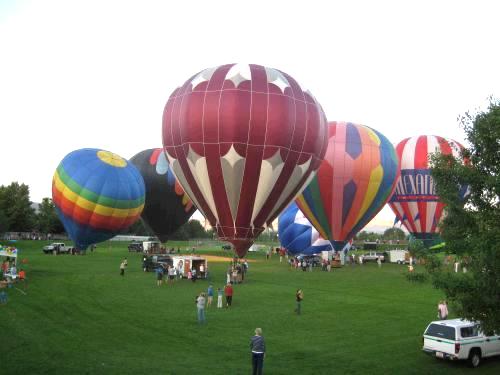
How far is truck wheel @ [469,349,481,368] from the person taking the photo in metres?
14.3

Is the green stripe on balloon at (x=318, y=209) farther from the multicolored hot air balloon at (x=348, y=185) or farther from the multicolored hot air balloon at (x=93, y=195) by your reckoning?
the multicolored hot air balloon at (x=93, y=195)

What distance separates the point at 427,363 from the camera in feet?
47.5

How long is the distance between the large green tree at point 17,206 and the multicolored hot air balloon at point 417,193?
63.1m

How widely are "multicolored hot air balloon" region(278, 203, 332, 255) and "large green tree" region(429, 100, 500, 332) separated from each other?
3973cm

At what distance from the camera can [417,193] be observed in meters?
47.7

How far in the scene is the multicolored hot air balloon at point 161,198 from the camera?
5581cm

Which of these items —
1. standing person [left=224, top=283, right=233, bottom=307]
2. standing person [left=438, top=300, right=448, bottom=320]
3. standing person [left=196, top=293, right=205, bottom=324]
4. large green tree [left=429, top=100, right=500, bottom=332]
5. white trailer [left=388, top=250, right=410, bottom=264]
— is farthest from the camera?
white trailer [left=388, top=250, right=410, bottom=264]

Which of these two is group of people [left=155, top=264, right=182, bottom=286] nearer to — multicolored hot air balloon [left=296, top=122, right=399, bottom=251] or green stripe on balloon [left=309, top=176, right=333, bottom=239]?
green stripe on balloon [left=309, top=176, right=333, bottom=239]

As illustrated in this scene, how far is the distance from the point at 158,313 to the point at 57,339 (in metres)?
5.20

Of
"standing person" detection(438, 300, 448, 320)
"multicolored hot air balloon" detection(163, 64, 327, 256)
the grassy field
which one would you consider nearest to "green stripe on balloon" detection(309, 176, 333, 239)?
"multicolored hot air balloon" detection(163, 64, 327, 256)

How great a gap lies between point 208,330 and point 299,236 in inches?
1432

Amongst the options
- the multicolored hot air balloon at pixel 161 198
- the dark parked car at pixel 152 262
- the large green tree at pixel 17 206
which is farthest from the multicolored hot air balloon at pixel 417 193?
the large green tree at pixel 17 206

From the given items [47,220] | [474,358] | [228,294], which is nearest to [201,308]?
[228,294]

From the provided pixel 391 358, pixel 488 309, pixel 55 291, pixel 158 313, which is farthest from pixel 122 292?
pixel 488 309
